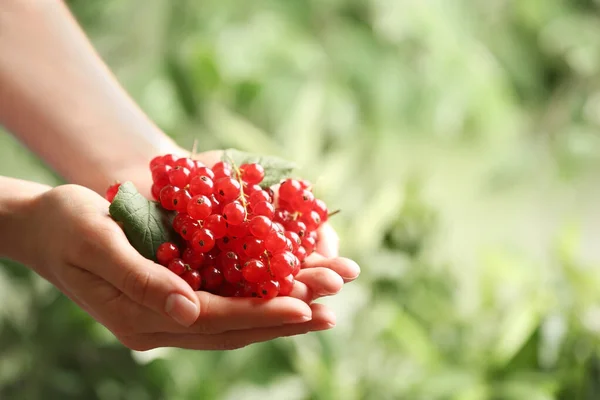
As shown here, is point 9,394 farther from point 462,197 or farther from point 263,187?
point 462,197

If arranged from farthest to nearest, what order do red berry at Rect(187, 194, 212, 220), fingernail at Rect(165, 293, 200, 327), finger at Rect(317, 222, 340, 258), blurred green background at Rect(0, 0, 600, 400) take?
blurred green background at Rect(0, 0, 600, 400) → finger at Rect(317, 222, 340, 258) → red berry at Rect(187, 194, 212, 220) → fingernail at Rect(165, 293, 200, 327)

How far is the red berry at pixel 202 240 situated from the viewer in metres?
0.66

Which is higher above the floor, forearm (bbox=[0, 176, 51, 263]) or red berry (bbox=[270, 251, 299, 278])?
forearm (bbox=[0, 176, 51, 263])

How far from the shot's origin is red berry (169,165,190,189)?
0.71 m

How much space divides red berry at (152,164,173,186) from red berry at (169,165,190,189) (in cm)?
2

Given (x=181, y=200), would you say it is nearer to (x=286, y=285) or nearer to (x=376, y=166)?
(x=286, y=285)

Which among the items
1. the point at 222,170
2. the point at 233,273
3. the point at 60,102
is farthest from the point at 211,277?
the point at 60,102

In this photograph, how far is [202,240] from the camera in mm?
656

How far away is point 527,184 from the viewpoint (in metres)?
2.03

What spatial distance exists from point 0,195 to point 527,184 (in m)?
1.61

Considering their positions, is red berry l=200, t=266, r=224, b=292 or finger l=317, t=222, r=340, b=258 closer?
red berry l=200, t=266, r=224, b=292

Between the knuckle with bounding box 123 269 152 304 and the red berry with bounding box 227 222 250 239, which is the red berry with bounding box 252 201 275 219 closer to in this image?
the red berry with bounding box 227 222 250 239

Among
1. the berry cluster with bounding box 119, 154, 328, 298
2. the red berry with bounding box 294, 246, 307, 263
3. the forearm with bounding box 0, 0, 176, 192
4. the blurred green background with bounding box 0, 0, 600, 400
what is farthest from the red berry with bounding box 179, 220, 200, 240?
the blurred green background with bounding box 0, 0, 600, 400

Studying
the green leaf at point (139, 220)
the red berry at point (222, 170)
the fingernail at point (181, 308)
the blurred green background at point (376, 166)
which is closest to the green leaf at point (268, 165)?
the red berry at point (222, 170)
